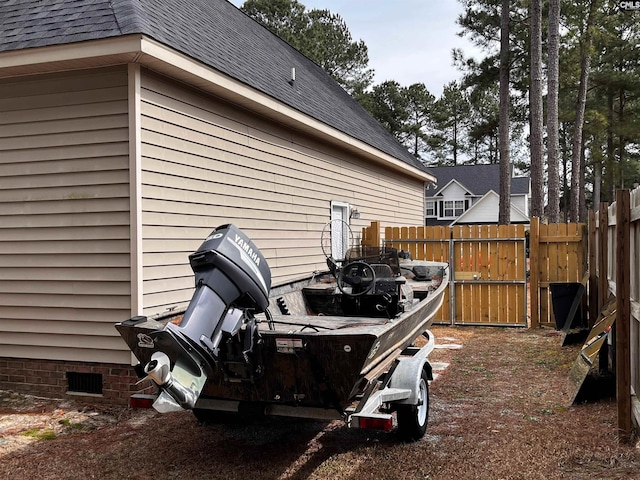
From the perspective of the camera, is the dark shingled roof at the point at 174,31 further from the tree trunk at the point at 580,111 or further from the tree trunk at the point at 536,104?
the tree trunk at the point at 580,111

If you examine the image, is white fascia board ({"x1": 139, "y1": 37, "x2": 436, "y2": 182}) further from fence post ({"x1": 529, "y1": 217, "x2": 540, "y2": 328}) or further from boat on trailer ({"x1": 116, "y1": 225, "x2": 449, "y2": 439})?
fence post ({"x1": 529, "y1": 217, "x2": 540, "y2": 328})

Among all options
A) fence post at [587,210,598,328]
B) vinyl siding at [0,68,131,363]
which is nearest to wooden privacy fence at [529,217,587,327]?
fence post at [587,210,598,328]

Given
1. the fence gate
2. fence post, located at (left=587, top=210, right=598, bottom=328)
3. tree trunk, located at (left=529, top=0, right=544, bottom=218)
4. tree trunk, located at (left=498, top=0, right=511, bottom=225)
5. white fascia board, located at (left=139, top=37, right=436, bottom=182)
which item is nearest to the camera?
white fascia board, located at (left=139, top=37, right=436, bottom=182)

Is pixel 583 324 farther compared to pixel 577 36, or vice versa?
pixel 577 36

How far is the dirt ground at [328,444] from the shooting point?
397 centimetres

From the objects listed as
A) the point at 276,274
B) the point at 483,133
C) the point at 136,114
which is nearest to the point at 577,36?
the point at 483,133

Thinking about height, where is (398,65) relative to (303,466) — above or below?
above

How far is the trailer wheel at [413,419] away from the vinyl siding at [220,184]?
2.82 meters

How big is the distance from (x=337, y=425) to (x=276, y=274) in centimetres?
384

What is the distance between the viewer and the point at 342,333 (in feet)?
11.1

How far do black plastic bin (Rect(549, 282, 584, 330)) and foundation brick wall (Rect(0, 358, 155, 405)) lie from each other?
6.52 meters

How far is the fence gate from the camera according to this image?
413 inches

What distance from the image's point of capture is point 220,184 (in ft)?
23.2

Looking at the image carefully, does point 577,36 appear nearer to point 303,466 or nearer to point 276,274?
point 276,274
